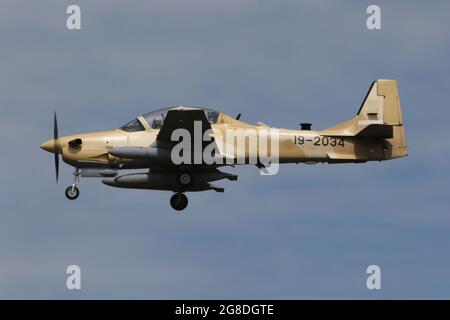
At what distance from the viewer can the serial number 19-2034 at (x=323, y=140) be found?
29891 millimetres

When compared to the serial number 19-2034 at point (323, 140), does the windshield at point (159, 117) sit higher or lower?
higher

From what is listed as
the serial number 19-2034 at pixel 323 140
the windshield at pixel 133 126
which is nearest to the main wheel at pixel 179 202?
the windshield at pixel 133 126

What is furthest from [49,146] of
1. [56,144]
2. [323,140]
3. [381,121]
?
[381,121]

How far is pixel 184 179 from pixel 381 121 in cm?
694

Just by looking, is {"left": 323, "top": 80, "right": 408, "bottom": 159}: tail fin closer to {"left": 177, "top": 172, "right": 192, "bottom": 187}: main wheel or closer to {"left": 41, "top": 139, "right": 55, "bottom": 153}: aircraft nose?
{"left": 177, "top": 172, "right": 192, "bottom": 187}: main wheel

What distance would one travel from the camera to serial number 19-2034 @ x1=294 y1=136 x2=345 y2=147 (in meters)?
29.9

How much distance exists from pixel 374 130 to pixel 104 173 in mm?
8745

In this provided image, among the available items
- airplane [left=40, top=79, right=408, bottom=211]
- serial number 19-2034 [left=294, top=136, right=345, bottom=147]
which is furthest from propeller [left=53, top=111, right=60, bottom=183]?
serial number 19-2034 [left=294, top=136, right=345, bottom=147]

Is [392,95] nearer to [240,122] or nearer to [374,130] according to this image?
[374,130]

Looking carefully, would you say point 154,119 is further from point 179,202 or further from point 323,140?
point 323,140

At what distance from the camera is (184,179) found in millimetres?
29922

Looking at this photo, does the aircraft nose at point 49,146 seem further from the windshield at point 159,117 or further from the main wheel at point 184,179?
the main wheel at point 184,179

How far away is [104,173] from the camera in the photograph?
30.0 metres

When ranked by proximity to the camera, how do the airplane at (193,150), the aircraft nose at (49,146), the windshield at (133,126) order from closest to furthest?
the airplane at (193,150) → the windshield at (133,126) → the aircraft nose at (49,146)
